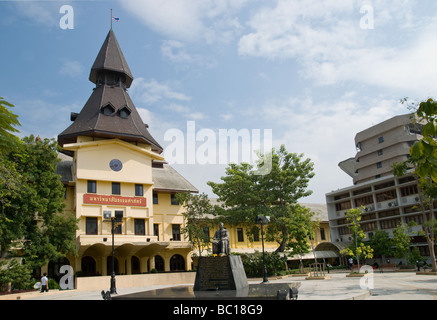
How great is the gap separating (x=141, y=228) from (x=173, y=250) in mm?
4452

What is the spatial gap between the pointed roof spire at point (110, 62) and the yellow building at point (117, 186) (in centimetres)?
10

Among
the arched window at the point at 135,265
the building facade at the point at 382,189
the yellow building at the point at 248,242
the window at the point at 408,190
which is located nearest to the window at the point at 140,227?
the arched window at the point at 135,265

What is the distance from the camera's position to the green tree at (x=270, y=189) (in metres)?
36.1

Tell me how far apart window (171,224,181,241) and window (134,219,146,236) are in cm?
398

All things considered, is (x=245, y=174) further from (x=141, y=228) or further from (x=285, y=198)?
(x=141, y=228)

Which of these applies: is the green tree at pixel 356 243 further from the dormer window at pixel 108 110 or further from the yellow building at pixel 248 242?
the dormer window at pixel 108 110

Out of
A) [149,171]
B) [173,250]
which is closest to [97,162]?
[149,171]

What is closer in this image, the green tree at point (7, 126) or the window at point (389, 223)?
the green tree at point (7, 126)

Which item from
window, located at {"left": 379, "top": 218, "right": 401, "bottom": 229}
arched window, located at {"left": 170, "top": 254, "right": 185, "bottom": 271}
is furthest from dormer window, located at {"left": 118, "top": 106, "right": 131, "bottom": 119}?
window, located at {"left": 379, "top": 218, "right": 401, "bottom": 229}

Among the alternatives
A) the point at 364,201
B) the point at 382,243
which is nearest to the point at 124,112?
the point at 382,243

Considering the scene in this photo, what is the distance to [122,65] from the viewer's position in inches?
1559

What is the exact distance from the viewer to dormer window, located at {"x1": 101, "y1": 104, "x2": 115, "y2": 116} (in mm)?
36188
